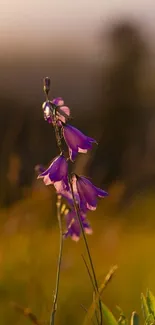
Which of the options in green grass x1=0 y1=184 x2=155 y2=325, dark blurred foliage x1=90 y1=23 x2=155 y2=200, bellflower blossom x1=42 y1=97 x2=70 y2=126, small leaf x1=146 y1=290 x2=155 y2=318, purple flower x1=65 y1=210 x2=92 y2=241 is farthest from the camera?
dark blurred foliage x1=90 y1=23 x2=155 y2=200

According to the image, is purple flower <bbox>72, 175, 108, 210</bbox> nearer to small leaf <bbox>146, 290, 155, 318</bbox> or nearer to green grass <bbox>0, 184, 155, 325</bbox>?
small leaf <bbox>146, 290, 155, 318</bbox>

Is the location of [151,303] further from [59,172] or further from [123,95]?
[123,95]

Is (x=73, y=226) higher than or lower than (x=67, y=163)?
lower

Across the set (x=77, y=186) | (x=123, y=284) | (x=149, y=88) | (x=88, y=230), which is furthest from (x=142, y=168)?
(x=149, y=88)

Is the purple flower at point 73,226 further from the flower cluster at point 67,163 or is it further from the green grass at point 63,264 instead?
the flower cluster at point 67,163

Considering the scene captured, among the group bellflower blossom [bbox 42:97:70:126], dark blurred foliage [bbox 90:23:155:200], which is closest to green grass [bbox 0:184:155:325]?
bellflower blossom [bbox 42:97:70:126]

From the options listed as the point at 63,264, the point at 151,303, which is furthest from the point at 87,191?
the point at 63,264
